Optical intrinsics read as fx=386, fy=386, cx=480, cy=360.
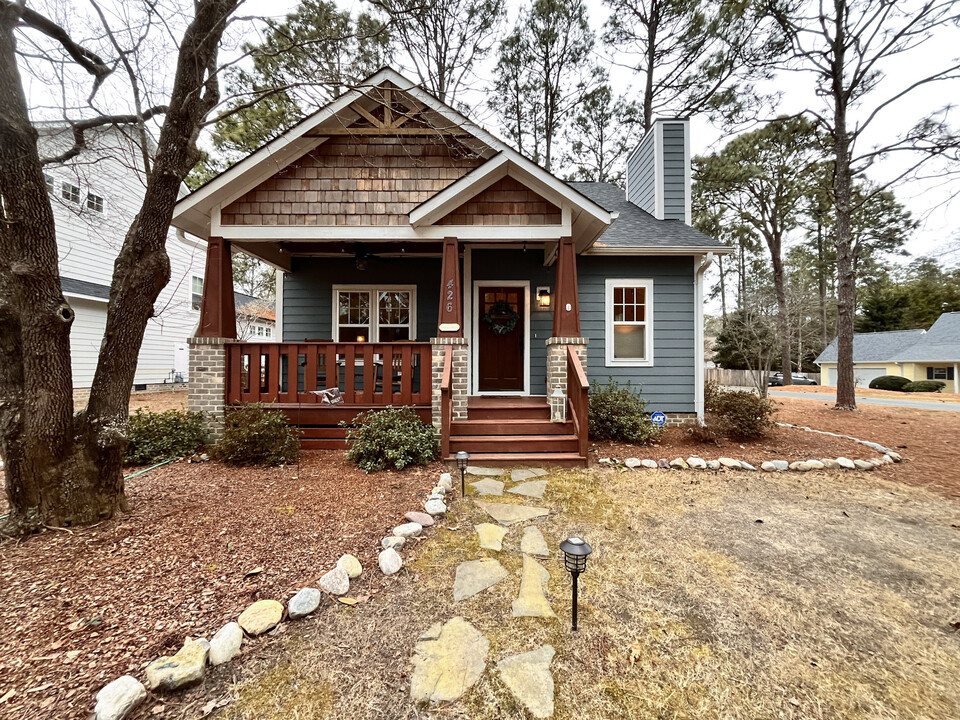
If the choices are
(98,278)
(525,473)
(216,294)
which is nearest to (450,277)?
(525,473)

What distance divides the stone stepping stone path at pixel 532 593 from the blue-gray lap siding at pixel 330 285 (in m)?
5.22

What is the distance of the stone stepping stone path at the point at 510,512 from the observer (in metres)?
3.48

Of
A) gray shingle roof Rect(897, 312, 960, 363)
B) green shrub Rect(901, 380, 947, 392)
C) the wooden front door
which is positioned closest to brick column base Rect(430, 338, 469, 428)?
the wooden front door

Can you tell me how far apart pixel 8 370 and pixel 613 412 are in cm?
654

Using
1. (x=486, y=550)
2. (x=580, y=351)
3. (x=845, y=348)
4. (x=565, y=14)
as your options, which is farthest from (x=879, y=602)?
(x=565, y=14)

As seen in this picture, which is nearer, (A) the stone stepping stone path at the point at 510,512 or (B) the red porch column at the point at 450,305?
(A) the stone stepping stone path at the point at 510,512

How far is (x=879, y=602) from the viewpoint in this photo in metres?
2.38

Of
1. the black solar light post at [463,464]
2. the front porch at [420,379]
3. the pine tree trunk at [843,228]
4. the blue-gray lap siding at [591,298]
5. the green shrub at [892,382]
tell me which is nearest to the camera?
the black solar light post at [463,464]

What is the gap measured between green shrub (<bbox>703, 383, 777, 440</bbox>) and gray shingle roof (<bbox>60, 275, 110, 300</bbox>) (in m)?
14.5

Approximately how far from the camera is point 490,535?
318cm

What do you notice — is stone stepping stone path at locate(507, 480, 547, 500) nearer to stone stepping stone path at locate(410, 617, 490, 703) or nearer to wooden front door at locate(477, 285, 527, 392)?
stone stepping stone path at locate(410, 617, 490, 703)

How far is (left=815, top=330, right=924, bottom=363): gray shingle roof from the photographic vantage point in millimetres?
21500

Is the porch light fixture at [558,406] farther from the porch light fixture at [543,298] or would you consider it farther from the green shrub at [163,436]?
the green shrub at [163,436]

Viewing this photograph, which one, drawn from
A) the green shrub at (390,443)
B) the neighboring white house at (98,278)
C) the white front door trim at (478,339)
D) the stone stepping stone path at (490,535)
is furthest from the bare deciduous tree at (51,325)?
the neighboring white house at (98,278)
